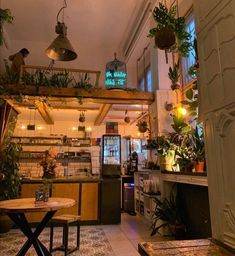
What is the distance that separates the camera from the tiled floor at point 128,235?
3.67 m

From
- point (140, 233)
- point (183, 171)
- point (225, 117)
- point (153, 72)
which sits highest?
point (153, 72)

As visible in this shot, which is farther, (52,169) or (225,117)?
(52,169)

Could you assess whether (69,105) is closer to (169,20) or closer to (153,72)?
(153,72)

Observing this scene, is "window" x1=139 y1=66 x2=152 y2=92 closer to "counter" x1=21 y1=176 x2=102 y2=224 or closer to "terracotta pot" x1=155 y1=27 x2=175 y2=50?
"counter" x1=21 y1=176 x2=102 y2=224

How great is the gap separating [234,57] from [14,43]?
7.21 metres

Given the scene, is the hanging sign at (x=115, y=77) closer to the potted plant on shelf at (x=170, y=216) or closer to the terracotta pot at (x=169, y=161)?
the terracotta pot at (x=169, y=161)

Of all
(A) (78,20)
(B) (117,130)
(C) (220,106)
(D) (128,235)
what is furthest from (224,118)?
(B) (117,130)

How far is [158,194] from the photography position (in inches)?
182

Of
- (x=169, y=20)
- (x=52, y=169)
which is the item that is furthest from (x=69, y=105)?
(x=169, y=20)

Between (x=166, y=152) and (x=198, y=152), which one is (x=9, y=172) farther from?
(x=198, y=152)

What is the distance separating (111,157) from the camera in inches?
244

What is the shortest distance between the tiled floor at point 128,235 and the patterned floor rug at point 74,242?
0.13m

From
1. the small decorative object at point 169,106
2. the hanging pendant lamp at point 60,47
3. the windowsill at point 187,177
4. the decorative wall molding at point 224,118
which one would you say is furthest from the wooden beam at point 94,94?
the decorative wall molding at point 224,118

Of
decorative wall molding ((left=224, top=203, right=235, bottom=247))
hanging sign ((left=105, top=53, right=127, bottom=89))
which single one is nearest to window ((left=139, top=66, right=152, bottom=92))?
hanging sign ((left=105, top=53, right=127, bottom=89))
